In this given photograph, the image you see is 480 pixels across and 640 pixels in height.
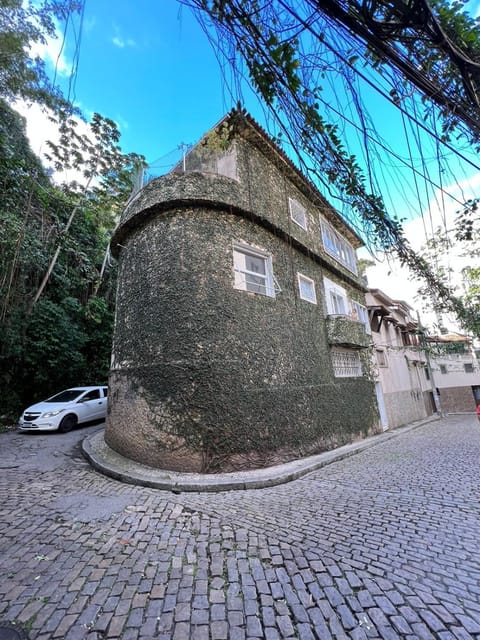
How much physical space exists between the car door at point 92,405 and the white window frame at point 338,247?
11481 millimetres

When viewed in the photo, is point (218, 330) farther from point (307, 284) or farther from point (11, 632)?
point (11, 632)

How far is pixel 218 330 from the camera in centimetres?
650

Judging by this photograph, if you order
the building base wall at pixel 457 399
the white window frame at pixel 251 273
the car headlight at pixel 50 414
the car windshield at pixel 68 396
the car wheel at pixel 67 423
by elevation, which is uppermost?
the white window frame at pixel 251 273

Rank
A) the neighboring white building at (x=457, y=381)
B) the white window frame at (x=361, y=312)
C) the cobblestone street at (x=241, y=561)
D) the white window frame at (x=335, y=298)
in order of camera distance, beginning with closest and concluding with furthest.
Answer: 1. the cobblestone street at (x=241, y=561)
2. the white window frame at (x=335, y=298)
3. the white window frame at (x=361, y=312)
4. the neighboring white building at (x=457, y=381)

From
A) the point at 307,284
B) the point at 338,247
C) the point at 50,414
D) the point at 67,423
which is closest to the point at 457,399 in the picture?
the point at 338,247

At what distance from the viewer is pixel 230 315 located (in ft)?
22.1

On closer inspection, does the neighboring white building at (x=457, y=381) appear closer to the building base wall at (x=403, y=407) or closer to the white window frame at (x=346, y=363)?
the building base wall at (x=403, y=407)

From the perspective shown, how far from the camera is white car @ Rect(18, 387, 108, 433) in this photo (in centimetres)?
975

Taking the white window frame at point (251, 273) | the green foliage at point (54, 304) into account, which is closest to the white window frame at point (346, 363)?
the white window frame at point (251, 273)

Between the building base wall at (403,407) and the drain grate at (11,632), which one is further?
the building base wall at (403,407)

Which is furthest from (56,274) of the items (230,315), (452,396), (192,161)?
(452,396)

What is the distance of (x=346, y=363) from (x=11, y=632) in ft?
35.1

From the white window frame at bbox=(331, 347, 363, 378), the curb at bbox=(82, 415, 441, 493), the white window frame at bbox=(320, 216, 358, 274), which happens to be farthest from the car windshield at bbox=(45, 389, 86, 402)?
the white window frame at bbox=(320, 216, 358, 274)

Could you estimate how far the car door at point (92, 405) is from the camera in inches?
432
